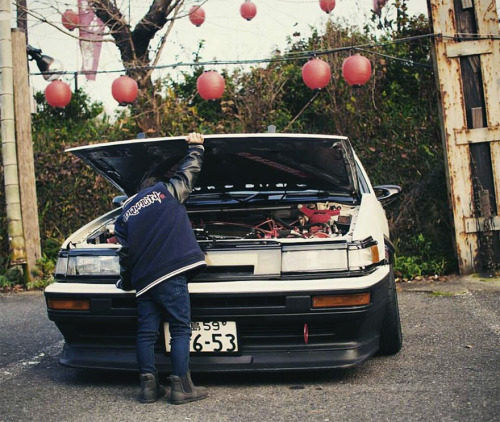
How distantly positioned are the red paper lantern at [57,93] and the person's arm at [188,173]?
707cm

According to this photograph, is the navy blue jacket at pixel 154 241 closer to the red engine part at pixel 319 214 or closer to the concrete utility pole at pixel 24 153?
the red engine part at pixel 319 214

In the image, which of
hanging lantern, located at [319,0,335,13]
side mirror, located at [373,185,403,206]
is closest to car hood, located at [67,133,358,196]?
side mirror, located at [373,185,403,206]

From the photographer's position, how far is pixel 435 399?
3805mm

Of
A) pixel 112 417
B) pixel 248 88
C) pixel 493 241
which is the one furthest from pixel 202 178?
pixel 248 88

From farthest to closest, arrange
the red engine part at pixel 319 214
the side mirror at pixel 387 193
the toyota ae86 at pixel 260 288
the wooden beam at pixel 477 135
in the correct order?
1. the wooden beam at pixel 477 135
2. the side mirror at pixel 387 193
3. the red engine part at pixel 319 214
4. the toyota ae86 at pixel 260 288

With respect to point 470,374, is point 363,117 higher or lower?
higher

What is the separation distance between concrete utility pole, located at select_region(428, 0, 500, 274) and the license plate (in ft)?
16.5

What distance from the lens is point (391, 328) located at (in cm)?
475

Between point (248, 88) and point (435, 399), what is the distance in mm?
8695

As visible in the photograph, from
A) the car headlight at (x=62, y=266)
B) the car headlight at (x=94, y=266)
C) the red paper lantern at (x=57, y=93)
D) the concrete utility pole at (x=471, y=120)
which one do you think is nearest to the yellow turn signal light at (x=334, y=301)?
the car headlight at (x=94, y=266)

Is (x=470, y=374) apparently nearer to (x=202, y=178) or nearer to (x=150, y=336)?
(x=150, y=336)

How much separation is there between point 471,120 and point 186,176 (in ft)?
17.0

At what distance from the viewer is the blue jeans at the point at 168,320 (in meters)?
3.93

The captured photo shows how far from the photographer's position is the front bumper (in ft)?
13.2
